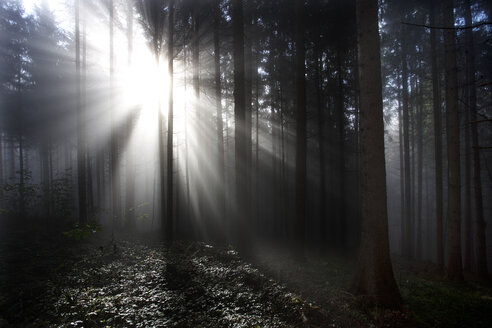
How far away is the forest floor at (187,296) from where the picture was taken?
4.24m

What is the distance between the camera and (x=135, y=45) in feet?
51.3

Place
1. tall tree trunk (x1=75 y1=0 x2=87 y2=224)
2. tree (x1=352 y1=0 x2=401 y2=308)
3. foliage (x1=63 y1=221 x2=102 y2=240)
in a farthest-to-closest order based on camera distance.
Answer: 1. tall tree trunk (x1=75 y1=0 x2=87 y2=224)
2. foliage (x1=63 y1=221 x2=102 y2=240)
3. tree (x1=352 y1=0 x2=401 y2=308)

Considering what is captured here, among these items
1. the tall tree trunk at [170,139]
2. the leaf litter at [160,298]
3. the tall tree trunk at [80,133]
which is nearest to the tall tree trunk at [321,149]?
the tall tree trunk at [170,139]

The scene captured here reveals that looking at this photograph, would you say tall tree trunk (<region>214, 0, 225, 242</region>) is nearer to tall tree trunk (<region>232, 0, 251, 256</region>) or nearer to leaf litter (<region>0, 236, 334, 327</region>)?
tall tree trunk (<region>232, 0, 251, 256</region>)

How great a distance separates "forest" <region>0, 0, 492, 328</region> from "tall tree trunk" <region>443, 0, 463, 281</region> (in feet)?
0.22

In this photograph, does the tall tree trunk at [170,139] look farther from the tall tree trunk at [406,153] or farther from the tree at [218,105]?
the tall tree trunk at [406,153]

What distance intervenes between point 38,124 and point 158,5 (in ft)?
58.3

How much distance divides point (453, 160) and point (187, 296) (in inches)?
383

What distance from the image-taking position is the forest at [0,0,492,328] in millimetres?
4871

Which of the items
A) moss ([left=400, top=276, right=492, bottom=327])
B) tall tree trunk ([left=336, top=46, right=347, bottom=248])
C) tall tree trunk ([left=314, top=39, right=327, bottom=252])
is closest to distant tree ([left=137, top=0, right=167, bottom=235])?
tall tree trunk ([left=314, top=39, right=327, bottom=252])

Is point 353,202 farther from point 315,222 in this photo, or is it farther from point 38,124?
point 38,124

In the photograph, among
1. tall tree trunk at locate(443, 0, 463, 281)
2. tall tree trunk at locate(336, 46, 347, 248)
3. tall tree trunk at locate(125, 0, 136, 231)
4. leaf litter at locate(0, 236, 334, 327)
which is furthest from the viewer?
tall tree trunk at locate(125, 0, 136, 231)

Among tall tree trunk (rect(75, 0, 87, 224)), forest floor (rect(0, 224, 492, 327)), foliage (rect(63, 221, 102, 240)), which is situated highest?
tall tree trunk (rect(75, 0, 87, 224))

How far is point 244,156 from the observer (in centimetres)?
887
